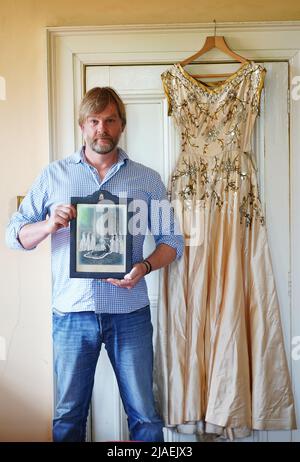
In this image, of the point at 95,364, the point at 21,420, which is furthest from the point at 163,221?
the point at 21,420

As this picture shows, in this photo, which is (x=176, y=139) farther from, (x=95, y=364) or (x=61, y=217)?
(x=95, y=364)

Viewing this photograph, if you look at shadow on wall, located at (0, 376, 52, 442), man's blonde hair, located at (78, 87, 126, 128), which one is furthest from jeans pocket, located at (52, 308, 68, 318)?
man's blonde hair, located at (78, 87, 126, 128)

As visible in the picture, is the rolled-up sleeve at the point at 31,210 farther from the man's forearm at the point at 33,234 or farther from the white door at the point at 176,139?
the white door at the point at 176,139

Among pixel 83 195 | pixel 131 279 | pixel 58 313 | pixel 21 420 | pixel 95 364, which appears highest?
pixel 83 195

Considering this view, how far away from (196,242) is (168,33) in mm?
662

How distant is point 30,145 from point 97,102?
283mm

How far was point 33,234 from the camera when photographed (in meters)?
1.30

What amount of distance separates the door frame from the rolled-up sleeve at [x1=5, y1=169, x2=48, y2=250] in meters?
0.15

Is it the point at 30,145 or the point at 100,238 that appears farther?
the point at 30,145

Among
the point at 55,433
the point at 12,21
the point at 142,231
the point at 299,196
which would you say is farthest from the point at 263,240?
the point at 12,21

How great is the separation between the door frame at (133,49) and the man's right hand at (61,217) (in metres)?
0.27

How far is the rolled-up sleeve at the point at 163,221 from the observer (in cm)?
138

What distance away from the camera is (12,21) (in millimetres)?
1445

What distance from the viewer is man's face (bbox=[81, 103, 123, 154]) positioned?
1.32 meters
